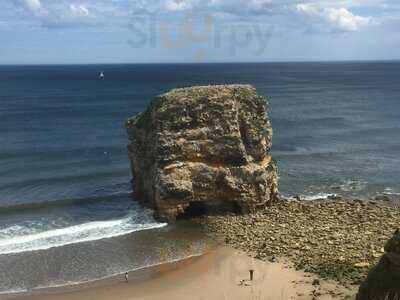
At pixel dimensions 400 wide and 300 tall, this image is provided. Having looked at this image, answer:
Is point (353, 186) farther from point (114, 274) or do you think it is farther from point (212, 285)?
point (114, 274)

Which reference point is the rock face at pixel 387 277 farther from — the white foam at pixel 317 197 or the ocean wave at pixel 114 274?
the white foam at pixel 317 197

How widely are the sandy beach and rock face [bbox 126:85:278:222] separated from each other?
815cm

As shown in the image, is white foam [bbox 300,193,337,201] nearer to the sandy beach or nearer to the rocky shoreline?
the rocky shoreline

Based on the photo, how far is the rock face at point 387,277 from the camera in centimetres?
2370

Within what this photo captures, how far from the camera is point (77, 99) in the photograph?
135 metres

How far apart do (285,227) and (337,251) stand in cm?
545

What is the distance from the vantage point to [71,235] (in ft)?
138

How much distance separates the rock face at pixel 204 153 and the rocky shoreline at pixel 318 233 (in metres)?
1.74

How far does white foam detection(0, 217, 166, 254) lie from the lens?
39906 millimetres

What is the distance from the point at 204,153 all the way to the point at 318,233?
1070cm

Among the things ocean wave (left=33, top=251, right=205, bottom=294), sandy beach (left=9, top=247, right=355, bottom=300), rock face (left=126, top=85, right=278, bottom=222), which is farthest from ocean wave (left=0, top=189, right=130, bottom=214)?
sandy beach (left=9, top=247, right=355, bottom=300)

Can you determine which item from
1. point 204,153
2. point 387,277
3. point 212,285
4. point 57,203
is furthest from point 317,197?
point 387,277

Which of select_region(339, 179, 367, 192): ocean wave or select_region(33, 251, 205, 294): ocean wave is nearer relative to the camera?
select_region(33, 251, 205, 294): ocean wave

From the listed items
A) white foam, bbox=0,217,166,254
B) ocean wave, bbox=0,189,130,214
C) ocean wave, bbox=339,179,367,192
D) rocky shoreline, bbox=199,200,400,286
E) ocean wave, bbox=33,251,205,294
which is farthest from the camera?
ocean wave, bbox=339,179,367,192
